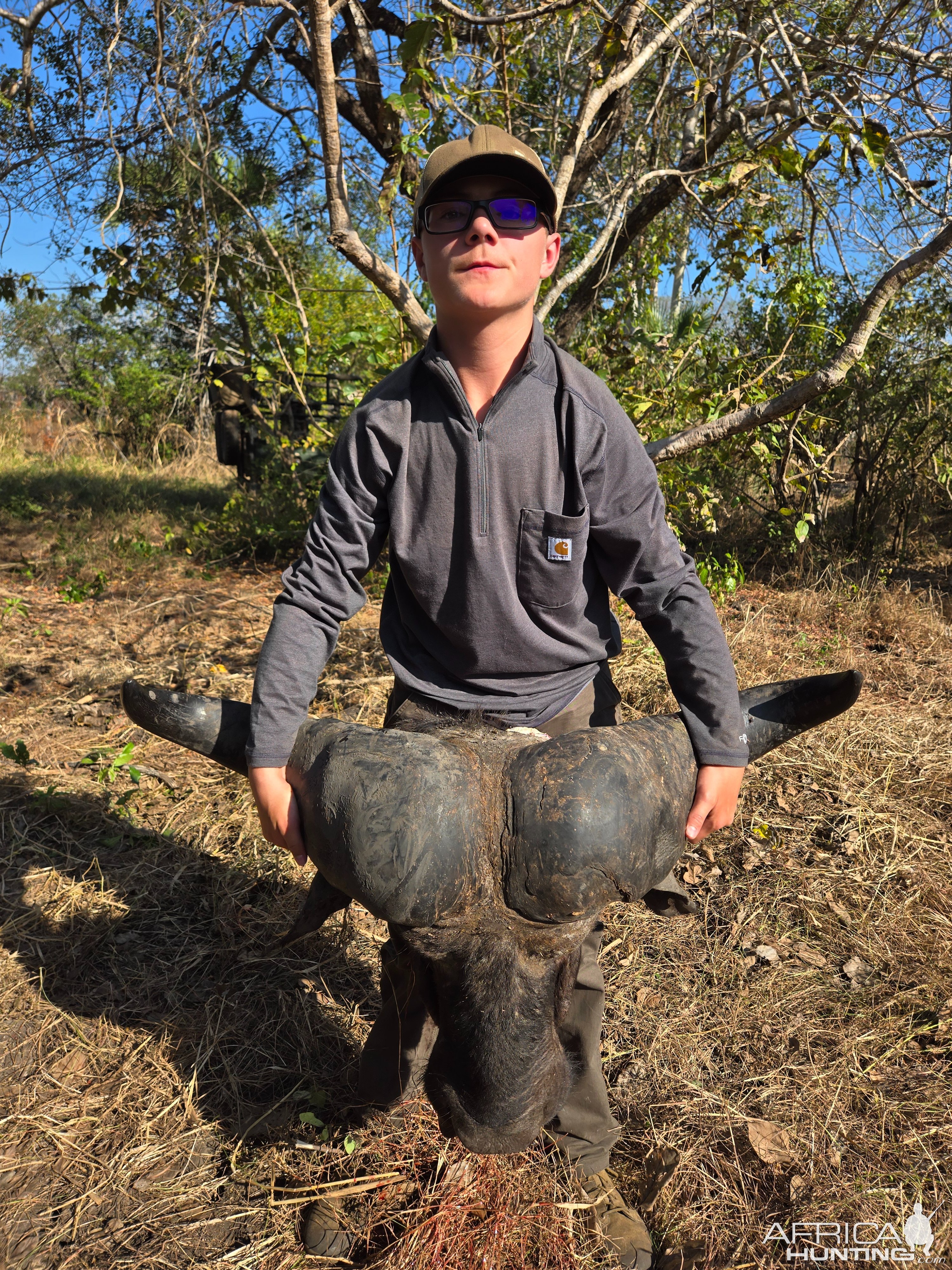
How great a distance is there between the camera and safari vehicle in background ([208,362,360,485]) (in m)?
6.79

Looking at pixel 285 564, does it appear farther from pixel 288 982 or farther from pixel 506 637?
pixel 506 637

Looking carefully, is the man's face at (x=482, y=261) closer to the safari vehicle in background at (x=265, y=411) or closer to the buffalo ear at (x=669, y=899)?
the buffalo ear at (x=669, y=899)

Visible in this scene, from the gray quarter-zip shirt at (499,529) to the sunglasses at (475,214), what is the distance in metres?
0.25

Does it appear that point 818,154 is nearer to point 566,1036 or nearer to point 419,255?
A: point 419,255

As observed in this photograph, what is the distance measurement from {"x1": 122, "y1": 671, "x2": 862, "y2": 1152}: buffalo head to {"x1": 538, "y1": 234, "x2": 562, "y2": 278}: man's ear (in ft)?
3.84

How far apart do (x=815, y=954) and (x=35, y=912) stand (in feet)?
10.1

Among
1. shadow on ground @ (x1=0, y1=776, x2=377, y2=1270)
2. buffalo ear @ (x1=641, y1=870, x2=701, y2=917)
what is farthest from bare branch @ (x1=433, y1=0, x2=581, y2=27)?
shadow on ground @ (x1=0, y1=776, x2=377, y2=1270)

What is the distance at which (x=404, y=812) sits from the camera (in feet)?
4.48

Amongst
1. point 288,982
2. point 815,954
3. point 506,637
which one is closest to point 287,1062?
point 288,982

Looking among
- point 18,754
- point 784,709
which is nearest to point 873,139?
point 784,709

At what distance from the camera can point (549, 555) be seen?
1969mm

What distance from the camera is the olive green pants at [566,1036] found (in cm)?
209

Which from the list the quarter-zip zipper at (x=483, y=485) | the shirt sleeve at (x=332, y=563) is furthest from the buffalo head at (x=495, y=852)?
the quarter-zip zipper at (x=483, y=485)

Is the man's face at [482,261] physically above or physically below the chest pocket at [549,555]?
above
